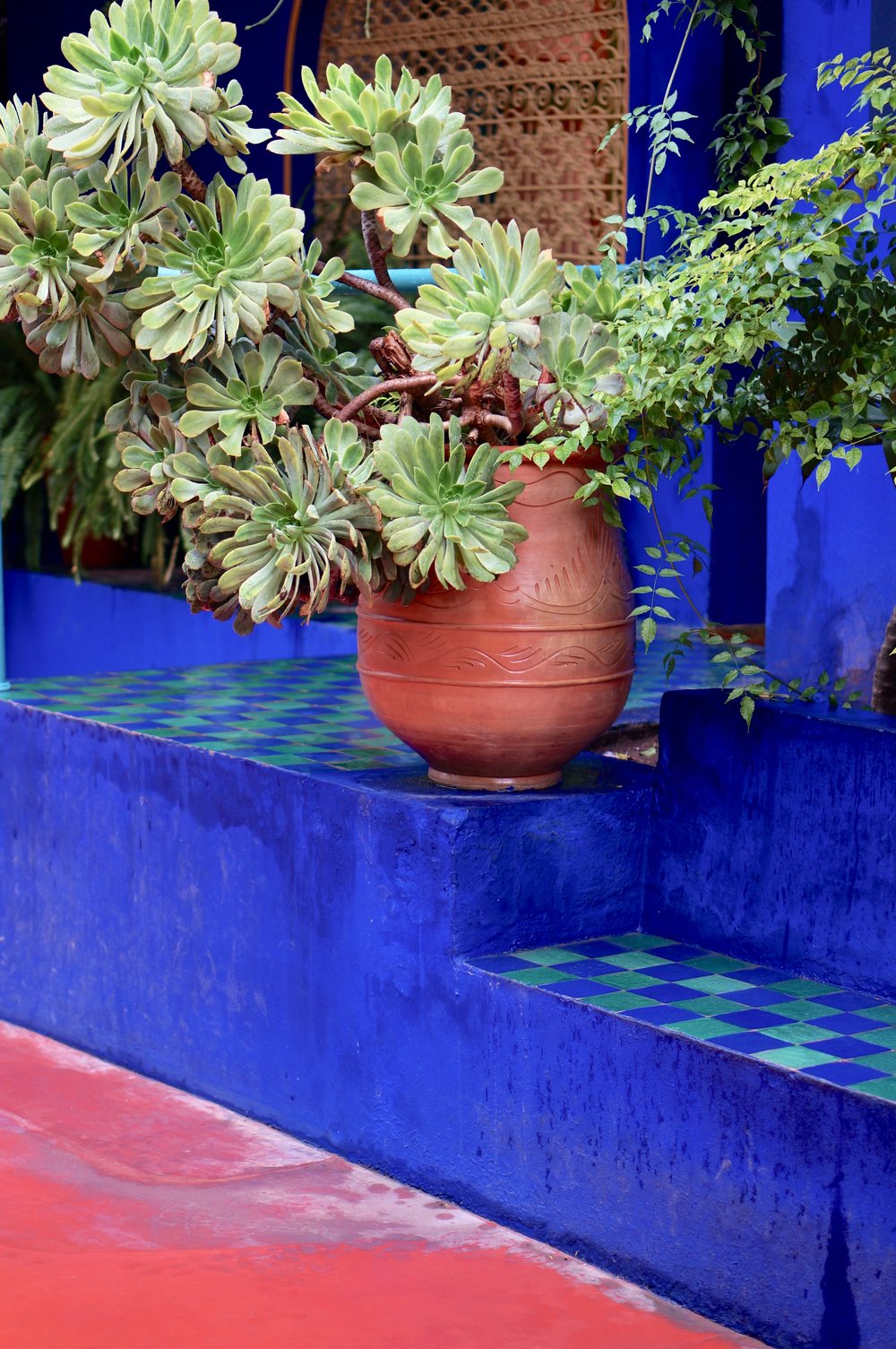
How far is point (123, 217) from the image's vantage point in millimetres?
3105

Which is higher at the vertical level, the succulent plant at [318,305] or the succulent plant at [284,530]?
the succulent plant at [318,305]

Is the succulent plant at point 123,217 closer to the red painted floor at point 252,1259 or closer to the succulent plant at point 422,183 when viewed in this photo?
the succulent plant at point 422,183

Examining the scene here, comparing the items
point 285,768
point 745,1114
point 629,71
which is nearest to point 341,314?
point 285,768

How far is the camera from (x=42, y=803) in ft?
13.9

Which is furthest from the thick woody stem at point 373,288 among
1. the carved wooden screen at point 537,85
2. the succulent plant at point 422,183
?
the carved wooden screen at point 537,85

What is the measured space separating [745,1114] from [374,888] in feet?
2.96

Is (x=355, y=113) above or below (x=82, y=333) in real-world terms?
above

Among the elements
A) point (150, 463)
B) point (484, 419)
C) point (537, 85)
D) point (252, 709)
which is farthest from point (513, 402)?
point (537, 85)

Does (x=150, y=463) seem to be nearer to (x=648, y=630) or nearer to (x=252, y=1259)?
(x=648, y=630)

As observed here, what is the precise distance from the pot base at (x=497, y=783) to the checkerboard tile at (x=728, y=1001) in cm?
30

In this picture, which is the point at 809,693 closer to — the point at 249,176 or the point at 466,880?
the point at 466,880

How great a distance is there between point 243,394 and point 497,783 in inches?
32.8

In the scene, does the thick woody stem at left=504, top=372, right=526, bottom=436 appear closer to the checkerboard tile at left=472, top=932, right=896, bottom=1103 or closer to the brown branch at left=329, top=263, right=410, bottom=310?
the brown branch at left=329, top=263, right=410, bottom=310

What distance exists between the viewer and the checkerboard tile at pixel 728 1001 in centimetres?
271
